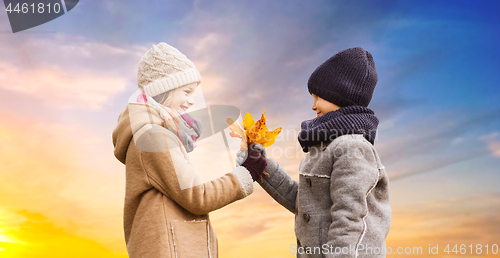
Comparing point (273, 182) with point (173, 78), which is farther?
point (273, 182)

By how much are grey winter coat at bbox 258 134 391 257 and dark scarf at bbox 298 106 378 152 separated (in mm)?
53

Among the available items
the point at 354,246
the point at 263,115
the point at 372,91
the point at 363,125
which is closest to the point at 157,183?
the point at 263,115

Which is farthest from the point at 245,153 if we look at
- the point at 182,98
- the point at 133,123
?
the point at 133,123

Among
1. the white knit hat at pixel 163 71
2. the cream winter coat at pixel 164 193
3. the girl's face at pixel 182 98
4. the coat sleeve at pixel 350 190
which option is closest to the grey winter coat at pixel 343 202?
the coat sleeve at pixel 350 190

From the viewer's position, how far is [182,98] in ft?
8.00

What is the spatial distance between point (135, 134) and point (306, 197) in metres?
1.17

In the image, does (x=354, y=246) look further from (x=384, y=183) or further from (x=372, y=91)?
(x=372, y=91)

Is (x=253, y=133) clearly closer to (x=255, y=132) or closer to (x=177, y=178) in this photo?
(x=255, y=132)

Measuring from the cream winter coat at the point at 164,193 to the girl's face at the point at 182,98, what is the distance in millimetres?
207

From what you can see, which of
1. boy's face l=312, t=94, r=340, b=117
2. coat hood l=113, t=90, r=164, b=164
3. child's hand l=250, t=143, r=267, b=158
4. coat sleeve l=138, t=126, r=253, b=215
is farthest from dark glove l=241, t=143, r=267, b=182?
coat hood l=113, t=90, r=164, b=164

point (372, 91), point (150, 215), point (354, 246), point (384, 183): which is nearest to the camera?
point (354, 246)

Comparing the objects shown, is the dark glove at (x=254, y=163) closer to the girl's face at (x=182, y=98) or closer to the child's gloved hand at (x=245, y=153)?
the child's gloved hand at (x=245, y=153)

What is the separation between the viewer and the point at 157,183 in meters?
2.15

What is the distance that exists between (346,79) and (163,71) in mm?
1233
